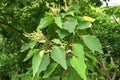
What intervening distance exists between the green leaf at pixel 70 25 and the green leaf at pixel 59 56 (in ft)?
0.48

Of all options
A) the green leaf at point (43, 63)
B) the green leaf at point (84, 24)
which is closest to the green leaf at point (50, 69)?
the green leaf at point (43, 63)

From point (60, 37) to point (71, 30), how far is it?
8 centimetres

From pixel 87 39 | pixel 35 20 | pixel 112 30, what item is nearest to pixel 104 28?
pixel 112 30

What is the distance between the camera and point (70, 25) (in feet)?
6.26

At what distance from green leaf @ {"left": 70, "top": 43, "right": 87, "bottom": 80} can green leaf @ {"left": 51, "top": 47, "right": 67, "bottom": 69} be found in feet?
0.19

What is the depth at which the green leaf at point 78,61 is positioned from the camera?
183cm

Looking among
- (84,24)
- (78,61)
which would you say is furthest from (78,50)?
(84,24)

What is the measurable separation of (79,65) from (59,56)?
130mm

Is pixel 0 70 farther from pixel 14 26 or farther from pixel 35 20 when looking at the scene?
pixel 35 20

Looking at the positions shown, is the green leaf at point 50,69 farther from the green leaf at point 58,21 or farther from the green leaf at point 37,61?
the green leaf at point 58,21

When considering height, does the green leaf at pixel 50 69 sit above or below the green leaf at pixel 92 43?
below

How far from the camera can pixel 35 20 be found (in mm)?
3648

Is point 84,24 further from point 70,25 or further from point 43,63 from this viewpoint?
point 43,63

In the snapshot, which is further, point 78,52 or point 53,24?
point 53,24
